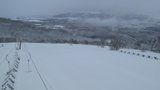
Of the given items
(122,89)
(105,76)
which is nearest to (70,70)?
(105,76)

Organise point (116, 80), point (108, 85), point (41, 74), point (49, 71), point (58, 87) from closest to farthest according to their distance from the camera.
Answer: point (58, 87) → point (108, 85) → point (116, 80) → point (41, 74) → point (49, 71)

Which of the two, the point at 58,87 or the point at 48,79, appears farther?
the point at 48,79

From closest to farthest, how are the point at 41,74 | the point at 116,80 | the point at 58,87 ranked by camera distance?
the point at 58,87 → the point at 116,80 → the point at 41,74

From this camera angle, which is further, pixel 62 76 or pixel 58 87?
pixel 62 76

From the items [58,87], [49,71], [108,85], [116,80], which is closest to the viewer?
[58,87]

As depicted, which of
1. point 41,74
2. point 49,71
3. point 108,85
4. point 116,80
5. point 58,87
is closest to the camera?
point 58,87

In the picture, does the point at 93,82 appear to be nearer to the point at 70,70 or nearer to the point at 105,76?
the point at 105,76

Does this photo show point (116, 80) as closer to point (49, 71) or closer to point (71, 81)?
point (71, 81)

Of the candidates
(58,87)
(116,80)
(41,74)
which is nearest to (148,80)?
(116,80)

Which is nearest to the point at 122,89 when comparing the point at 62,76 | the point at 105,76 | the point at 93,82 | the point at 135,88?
the point at 135,88
